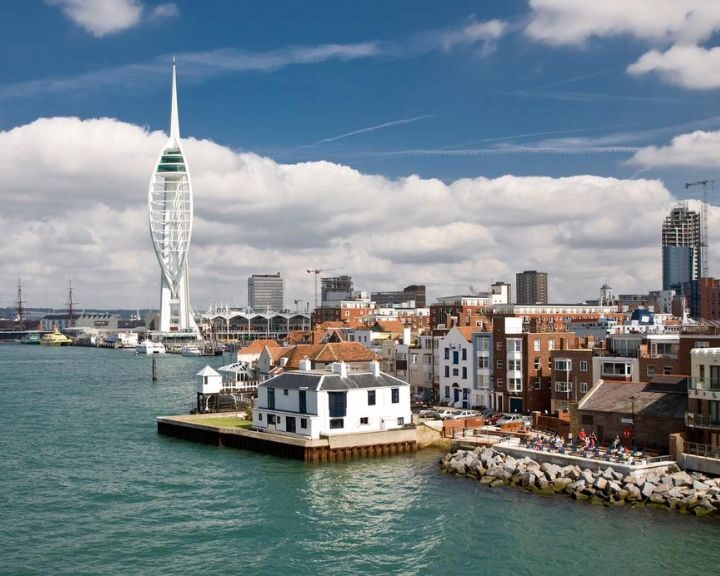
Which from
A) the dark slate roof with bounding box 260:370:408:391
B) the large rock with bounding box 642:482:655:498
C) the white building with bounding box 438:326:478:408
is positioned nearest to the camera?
the large rock with bounding box 642:482:655:498

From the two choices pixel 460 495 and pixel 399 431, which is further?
pixel 399 431

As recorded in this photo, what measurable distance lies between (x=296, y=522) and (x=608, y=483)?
47.2ft

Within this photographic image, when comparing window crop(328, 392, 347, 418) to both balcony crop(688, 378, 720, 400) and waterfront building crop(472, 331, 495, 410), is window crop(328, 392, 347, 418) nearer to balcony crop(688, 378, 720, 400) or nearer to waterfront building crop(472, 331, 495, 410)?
waterfront building crop(472, 331, 495, 410)

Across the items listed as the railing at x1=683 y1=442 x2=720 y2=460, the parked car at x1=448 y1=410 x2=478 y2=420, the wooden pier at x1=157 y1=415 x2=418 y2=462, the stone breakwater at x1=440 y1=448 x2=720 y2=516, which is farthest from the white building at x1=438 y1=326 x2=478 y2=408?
the railing at x1=683 y1=442 x2=720 y2=460

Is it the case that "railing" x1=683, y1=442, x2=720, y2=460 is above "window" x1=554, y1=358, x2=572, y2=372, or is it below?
below

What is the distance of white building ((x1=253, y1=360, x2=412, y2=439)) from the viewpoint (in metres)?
52.6

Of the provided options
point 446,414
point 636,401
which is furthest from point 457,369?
point 636,401

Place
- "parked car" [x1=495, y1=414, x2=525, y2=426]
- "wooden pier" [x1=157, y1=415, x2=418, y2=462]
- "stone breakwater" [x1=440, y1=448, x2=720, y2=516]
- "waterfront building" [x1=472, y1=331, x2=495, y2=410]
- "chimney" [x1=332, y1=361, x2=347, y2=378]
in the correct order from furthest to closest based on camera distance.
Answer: "waterfront building" [x1=472, y1=331, x2=495, y2=410]
"parked car" [x1=495, y1=414, x2=525, y2=426]
"chimney" [x1=332, y1=361, x2=347, y2=378]
"wooden pier" [x1=157, y1=415, x2=418, y2=462]
"stone breakwater" [x1=440, y1=448, x2=720, y2=516]

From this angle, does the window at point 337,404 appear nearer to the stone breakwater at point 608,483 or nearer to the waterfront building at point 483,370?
the stone breakwater at point 608,483

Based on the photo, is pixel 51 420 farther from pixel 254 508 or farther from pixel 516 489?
pixel 516 489

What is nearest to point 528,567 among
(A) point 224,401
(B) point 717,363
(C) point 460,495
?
(C) point 460,495

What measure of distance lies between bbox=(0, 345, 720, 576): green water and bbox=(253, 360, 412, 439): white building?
9.89 ft

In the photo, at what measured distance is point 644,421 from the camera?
46.4 metres

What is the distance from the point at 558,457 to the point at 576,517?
7426 millimetres
